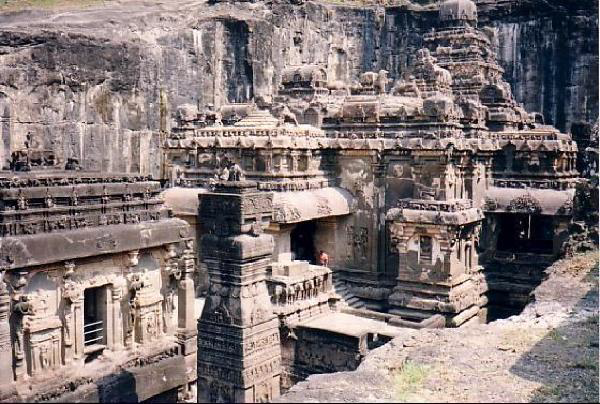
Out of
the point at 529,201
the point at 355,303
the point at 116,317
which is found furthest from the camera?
the point at 529,201

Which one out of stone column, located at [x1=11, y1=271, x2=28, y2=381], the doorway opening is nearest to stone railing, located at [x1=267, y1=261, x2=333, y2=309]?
the doorway opening

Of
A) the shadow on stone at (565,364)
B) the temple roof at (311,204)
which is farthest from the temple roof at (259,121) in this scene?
the shadow on stone at (565,364)

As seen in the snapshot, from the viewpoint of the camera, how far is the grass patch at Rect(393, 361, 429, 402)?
7688 millimetres

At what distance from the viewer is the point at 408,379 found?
27.1 feet

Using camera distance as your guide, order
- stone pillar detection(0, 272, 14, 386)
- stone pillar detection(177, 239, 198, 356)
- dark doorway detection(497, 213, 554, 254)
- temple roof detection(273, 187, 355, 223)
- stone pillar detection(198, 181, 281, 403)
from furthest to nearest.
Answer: dark doorway detection(497, 213, 554, 254) → temple roof detection(273, 187, 355, 223) → stone pillar detection(177, 239, 198, 356) → stone pillar detection(0, 272, 14, 386) → stone pillar detection(198, 181, 281, 403)

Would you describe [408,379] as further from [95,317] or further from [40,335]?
[95,317]

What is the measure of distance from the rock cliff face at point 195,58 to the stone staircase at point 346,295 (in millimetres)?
7730

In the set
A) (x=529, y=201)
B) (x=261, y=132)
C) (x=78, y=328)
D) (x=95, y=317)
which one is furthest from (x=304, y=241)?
(x=78, y=328)

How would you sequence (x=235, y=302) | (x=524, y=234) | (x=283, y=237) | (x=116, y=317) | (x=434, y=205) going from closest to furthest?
1. (x=235, y=302)
2. (x=116, y=317)
3. (x=434, y=205)
4. (x=283, y=237)
5. (x=524, y=234)

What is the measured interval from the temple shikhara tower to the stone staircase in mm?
50

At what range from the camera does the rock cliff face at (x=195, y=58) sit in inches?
774

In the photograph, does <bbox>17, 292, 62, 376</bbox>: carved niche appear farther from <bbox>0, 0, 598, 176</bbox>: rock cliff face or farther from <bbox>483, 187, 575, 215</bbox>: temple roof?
<bbox>483, 187, 575, 215</bbox>: temple roof

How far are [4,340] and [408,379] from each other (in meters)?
5.51

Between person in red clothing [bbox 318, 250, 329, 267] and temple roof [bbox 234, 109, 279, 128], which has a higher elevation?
temple roof [bbox 234, 109, 279, 128]
